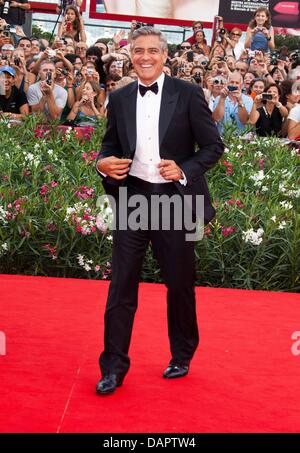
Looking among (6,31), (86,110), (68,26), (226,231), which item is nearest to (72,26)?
(68,26)

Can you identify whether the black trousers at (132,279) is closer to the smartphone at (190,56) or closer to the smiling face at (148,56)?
the smiling face at (148,56)

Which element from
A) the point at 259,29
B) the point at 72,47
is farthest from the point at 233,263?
the point at 259,29

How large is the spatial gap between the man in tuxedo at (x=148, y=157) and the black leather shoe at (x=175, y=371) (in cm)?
30

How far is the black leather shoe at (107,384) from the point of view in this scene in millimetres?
4680

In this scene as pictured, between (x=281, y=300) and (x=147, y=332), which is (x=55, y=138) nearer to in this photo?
(x=281, y=300)

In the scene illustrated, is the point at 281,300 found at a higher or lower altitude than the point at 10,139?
lower

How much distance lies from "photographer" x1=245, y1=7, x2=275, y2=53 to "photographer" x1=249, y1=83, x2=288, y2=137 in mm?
3444

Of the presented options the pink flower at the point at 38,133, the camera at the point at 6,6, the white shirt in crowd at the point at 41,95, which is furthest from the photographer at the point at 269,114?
the camera at the point at 6,6

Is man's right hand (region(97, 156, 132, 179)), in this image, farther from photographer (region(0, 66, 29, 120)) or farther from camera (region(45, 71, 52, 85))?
photographer (region(0, 66, 29, 120))

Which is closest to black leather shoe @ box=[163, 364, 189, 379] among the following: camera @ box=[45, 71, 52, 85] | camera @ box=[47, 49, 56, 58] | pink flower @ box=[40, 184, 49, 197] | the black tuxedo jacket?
the black tuxedo jacket

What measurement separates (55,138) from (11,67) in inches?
60.6

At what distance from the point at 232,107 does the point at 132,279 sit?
6881 millimetres

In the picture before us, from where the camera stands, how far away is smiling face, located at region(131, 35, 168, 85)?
4.64 meters
